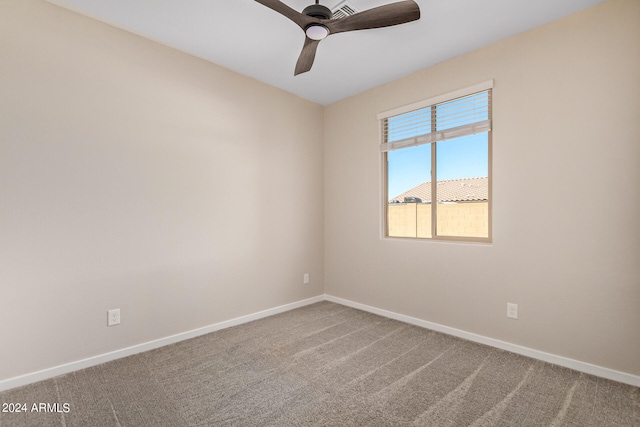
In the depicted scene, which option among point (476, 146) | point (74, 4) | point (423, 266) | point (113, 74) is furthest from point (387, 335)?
point (74, 4)

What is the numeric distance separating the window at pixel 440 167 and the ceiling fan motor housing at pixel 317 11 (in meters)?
1.57

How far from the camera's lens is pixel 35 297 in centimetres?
208

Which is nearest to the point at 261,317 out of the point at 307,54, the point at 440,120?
the point at 307,54

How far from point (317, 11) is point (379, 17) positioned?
38cm

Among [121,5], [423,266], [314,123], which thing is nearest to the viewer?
[121,5]

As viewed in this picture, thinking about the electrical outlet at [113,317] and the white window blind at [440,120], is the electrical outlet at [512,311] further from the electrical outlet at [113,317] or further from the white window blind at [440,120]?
the electrical outlet at [113,317]

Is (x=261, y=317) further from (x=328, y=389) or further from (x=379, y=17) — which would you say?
(x=379, y=17)

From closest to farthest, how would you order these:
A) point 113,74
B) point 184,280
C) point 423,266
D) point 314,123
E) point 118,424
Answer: point 118,424 < point 113,74 < point 184,280 < point 423,266 < point 314,123

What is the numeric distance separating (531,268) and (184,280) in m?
2.97

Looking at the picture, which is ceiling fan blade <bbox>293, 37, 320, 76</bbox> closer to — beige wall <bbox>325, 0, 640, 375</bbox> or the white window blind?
beige wall <bbox>325, 0, 640, 375</bbox>

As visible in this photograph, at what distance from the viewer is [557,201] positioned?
230 centimetres

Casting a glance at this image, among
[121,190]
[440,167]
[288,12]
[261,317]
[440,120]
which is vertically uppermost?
[288,12]

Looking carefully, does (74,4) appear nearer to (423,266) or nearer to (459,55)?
(459,55)

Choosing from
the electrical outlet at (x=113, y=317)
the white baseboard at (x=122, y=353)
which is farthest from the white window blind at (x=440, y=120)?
the electrical outlet at (x=113, y=317)
